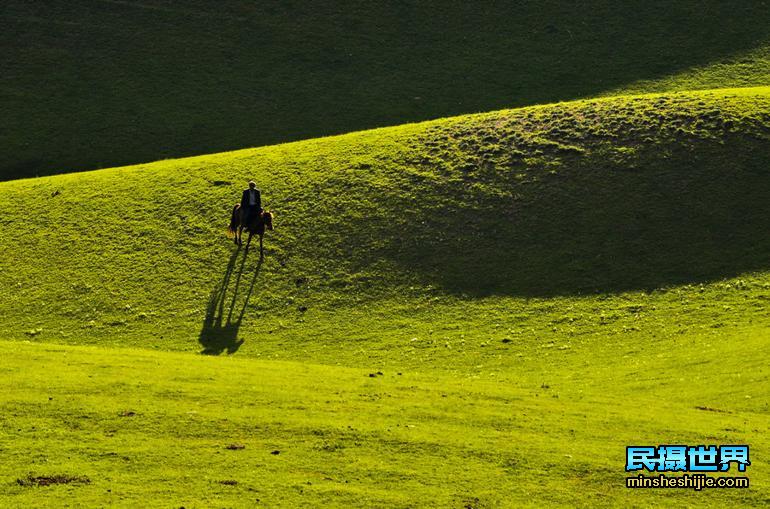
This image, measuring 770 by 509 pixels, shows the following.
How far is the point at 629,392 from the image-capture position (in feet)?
92.1

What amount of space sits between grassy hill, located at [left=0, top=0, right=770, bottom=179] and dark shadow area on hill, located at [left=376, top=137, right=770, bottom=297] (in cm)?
2568

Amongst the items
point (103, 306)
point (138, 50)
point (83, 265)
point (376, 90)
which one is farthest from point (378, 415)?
point (138, 50)

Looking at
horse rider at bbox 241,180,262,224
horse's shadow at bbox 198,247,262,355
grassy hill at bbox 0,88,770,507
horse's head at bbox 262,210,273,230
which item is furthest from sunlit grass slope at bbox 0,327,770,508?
horse's head at bbox 262,210,273,230

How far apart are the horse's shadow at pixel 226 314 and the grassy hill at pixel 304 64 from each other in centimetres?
2688

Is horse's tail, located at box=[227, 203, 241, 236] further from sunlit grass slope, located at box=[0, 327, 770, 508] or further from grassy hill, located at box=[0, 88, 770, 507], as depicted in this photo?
sunlit grass slope, located at box=[0, 327, 770, 508]

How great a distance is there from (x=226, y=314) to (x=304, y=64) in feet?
148

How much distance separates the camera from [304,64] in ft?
260

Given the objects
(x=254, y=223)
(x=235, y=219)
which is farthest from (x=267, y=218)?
(x=235, y=219)

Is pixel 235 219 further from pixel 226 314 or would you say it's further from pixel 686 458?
pixel 686 458

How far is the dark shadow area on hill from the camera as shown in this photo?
38.4m

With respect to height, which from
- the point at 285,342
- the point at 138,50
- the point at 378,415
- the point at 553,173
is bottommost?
the point at 378,415

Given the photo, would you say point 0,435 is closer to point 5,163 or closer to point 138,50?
point 5,163

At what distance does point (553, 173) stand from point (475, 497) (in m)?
28.0

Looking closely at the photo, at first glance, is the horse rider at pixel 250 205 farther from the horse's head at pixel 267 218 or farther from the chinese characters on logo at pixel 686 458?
the chinese characters on logo at pixel 686 458
